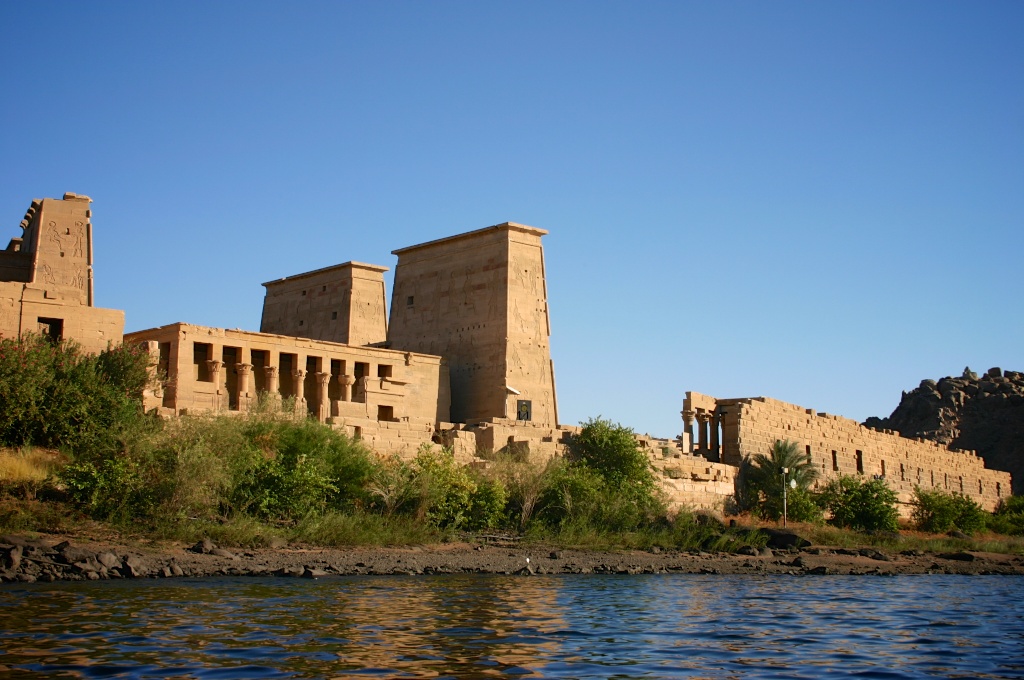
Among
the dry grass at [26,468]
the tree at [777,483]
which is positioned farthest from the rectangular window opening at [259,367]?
the tree at [777,483]

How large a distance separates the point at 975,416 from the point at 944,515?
88.0 ft

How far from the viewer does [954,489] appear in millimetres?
48812

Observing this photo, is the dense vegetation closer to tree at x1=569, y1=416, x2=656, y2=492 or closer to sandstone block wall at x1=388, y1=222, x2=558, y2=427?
tree at x1=569, y1=416, x2=656, y2=492

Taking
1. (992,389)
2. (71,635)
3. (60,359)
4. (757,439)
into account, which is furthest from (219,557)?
(992,389)

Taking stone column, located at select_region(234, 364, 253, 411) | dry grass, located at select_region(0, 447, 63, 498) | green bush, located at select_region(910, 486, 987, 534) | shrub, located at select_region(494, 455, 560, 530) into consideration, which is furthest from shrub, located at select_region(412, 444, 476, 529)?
green bush, located at select_region(910, 486, 987, 534)

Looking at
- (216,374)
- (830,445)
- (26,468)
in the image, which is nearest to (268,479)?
(26,468)

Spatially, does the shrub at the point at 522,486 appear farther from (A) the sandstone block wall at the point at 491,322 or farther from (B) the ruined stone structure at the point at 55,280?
(B) the ruined stone structure at the point at 55,280

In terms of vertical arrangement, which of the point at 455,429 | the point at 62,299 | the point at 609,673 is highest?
the point at 62,299

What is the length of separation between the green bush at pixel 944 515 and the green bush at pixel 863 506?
9.46 ft

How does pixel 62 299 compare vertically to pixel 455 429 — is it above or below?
above

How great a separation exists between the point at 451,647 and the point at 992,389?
5766 centimetres

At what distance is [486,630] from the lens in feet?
45.6

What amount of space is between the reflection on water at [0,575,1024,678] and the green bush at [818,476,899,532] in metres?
14.6

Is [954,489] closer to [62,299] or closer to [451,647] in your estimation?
[62,299]
